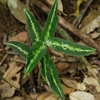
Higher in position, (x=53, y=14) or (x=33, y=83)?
(x=53, y=14)

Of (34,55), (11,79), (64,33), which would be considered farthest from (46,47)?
(11,79)

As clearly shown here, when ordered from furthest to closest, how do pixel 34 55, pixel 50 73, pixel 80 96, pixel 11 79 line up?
pixel 11 79, pixel 80 96, pixel 50 73, pixel 34 55

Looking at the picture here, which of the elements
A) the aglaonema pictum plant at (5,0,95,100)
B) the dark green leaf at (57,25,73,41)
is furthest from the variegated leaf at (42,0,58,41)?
the dark green leaf at (57,25,73,41)

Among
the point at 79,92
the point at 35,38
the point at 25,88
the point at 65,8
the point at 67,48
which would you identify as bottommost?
the point at 79,92

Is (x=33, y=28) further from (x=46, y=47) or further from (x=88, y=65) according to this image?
(x=88, y=65)

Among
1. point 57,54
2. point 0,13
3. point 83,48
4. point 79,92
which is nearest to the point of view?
point 83,48

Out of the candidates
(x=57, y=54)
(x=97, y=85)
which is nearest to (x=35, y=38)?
(x=57, y=54)

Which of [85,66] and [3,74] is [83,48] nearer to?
[85,66]
